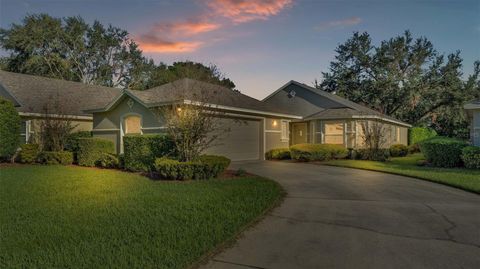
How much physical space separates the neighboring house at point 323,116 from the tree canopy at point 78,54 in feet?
35.4

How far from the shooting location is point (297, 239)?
488cm

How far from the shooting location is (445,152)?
47.9ft

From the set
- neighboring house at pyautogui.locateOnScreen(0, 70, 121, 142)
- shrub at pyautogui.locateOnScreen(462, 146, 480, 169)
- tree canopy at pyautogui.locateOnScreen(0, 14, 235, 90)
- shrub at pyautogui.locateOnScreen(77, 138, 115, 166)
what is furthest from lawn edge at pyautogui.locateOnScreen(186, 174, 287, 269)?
tree canopy at pyautogui.locateOnScreen(0, 14, 235, 90)

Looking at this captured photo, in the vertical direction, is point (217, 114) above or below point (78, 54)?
below

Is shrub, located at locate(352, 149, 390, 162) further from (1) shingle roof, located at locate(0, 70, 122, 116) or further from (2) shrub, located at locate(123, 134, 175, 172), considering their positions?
(1) shingle roof, located at locate(0, 70, 122, 116)

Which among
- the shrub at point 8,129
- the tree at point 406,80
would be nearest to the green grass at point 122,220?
the shrub at point 8,129

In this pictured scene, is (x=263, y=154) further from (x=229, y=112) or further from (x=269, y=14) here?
(x=269, y=14)

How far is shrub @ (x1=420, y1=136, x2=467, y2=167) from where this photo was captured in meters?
14.4

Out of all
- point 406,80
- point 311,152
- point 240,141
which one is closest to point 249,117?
point 240,141

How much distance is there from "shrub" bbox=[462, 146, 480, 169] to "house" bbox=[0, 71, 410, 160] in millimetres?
6892

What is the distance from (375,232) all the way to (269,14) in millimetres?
9657

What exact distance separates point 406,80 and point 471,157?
87.1ft

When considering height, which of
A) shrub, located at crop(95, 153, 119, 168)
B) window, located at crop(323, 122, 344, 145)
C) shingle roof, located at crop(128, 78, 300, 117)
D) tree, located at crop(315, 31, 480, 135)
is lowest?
shrub, located at crop(95, 153, 119, 168)

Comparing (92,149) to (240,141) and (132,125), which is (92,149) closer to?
(132,125)
